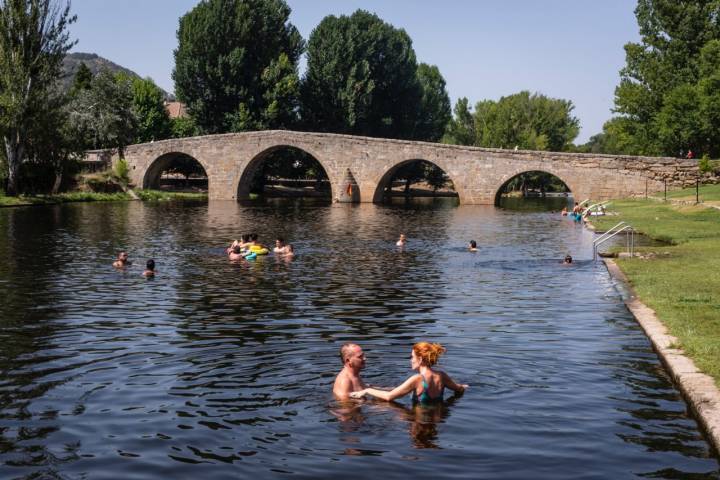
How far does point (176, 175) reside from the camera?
8919 cm

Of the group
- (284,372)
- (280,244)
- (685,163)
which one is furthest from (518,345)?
(685,163)

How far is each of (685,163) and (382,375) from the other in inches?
1917

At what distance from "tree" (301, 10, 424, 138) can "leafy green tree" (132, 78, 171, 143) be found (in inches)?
693

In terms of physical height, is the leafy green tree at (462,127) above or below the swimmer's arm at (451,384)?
above

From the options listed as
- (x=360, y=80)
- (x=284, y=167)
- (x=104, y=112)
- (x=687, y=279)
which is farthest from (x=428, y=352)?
(x=360, y=80)

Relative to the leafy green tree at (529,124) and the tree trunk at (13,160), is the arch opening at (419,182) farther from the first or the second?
the tree trunk at (13,160)

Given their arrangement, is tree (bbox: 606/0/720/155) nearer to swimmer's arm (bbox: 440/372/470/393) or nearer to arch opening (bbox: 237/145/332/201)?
arch opening (bbox: 237/145/332/201)

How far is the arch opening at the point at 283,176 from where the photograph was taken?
71.6 meters

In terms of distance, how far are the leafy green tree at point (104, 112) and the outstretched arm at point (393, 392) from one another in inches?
2440

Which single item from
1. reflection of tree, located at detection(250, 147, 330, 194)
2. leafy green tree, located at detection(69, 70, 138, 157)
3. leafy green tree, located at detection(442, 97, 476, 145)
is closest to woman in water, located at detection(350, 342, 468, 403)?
leafy green tree, located at detection(69, 70, 138, 157)

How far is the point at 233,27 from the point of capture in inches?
2894

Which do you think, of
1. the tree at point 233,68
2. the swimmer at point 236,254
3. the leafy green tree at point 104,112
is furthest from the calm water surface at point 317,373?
the tree at point 233,68

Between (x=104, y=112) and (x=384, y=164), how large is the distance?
24457 mm

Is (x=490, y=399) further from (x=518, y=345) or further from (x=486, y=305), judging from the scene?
(x=486, y=305)
